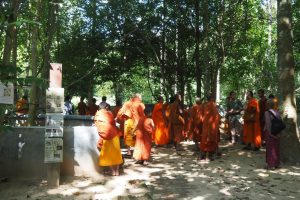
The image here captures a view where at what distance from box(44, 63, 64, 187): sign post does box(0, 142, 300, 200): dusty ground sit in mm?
340

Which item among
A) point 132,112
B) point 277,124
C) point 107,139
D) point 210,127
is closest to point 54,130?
point 107,139

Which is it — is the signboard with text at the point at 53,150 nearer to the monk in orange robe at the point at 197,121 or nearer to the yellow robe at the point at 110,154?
the yellow robe at the point at 110,154

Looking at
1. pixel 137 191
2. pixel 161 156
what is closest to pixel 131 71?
pixel 161 156

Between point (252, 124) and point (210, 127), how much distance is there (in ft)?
7.57

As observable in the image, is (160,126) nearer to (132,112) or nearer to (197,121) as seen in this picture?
(197,121)

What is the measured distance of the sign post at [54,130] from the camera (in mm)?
8523

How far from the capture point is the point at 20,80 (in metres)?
5.88

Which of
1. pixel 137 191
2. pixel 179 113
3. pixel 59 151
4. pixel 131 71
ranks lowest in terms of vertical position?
pixel 137 191

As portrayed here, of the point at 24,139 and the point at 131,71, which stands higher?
the point at 131,71

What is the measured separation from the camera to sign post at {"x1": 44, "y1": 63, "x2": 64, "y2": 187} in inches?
336

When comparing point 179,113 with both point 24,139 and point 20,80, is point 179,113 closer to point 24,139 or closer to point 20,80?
point 24,139

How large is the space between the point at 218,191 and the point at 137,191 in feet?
5.00

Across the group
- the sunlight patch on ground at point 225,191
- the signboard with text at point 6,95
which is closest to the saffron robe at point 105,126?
the signboard with text at point 6,95

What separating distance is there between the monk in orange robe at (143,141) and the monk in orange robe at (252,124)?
346 centimetres
